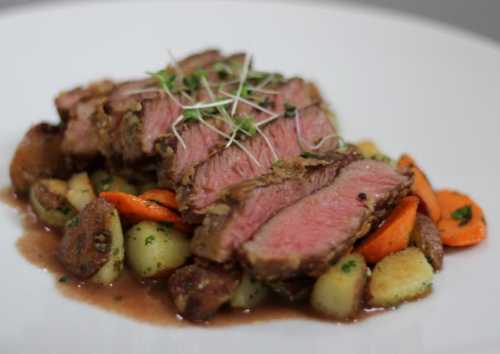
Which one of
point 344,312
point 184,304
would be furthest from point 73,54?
point 344,312

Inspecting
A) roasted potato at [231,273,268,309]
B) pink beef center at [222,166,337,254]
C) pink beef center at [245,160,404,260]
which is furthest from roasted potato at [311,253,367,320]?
pink beef center at [222,166,337,254]

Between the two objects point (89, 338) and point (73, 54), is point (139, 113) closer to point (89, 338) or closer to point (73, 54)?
point (89, 338)

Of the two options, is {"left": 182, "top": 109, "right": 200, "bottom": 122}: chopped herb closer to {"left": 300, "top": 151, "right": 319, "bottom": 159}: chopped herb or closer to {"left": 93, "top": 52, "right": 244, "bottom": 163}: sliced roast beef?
{"left": 93, "top": 52, "right": 244, "bottom": 163}: sliced roast beef

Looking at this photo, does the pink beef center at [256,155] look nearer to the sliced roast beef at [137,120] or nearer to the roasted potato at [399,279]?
the sliced roast beef at [137,120]

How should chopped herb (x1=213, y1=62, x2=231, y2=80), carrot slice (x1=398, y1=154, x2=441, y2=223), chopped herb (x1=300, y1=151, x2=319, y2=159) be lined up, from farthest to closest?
chopped herb (x1=213, y1=62, x2=231, y2=80) < carrot slice (x1=398, y1=154, x2=441, y2=223) < chopped herb (x1=300, y1=151, x2=319, y2=159)

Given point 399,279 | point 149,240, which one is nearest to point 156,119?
point 149,240

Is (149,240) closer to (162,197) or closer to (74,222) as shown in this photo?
(162,197)
